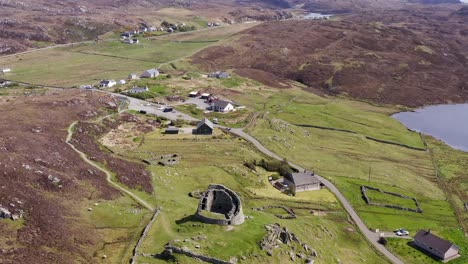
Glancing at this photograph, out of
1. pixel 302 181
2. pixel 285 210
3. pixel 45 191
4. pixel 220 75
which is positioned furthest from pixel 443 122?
pixel 45 191

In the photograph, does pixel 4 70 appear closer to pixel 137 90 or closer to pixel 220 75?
pixel 137 90

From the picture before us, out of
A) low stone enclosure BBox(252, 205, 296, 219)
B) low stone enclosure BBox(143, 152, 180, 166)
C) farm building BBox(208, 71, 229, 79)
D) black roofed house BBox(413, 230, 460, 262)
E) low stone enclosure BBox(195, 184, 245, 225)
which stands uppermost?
low stone enclosure BBox(195, 184, 245, 225)

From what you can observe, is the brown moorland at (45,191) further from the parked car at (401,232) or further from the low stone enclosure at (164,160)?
the parked car at (401,232)

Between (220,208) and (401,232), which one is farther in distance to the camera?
(401,232)

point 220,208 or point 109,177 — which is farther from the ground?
point 220,208

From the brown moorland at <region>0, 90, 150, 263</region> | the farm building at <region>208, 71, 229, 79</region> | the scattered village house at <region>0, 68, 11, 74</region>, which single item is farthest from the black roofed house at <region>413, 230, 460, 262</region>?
the scattered village house at <region>0, 68, 11, 74</region>

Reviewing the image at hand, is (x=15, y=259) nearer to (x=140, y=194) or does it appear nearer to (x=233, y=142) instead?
(x=140, y=194)

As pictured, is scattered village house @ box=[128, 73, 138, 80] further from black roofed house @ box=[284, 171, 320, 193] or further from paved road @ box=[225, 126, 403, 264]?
black roofed house @ box=[284, 171, 320, 193]
